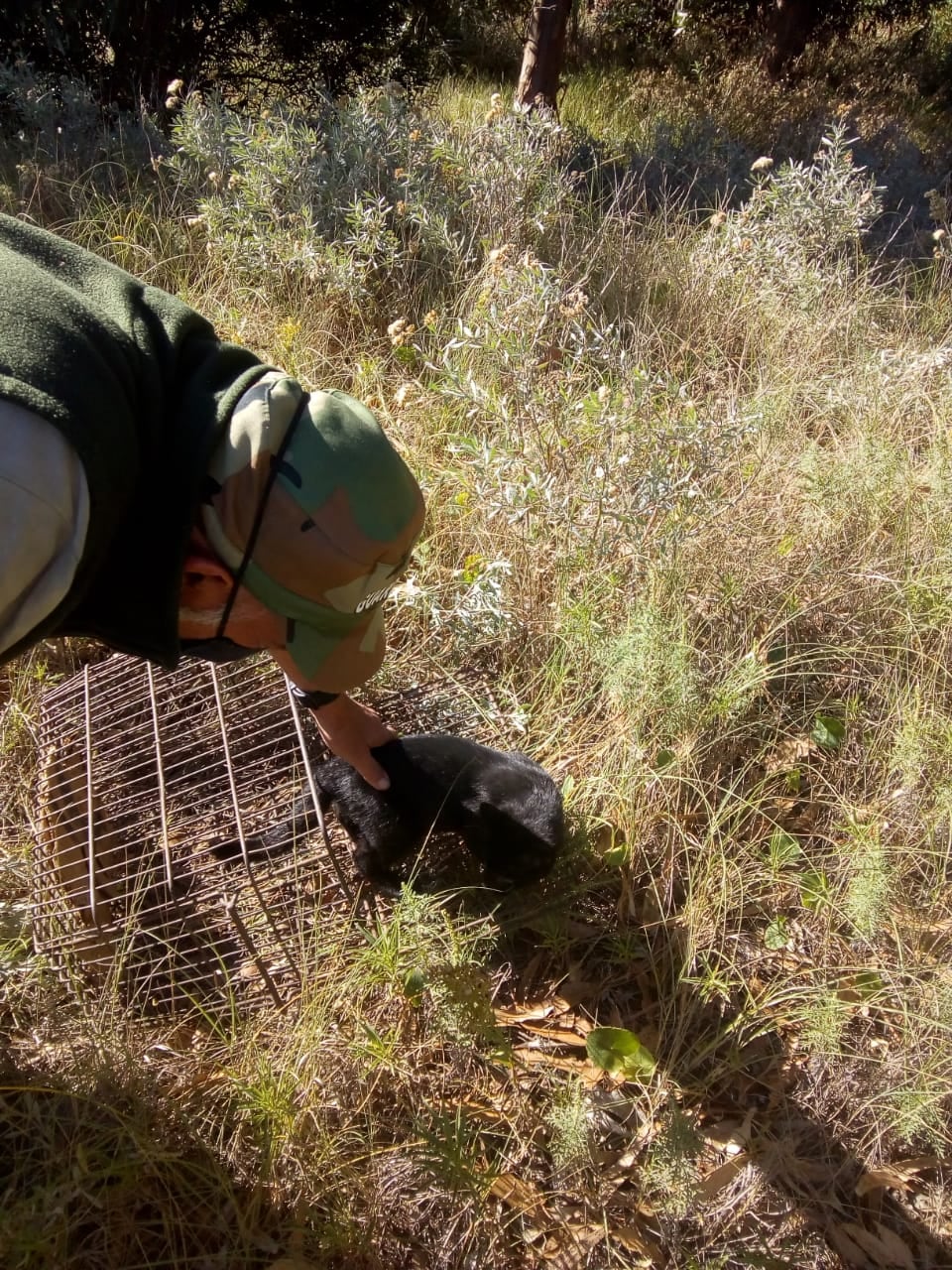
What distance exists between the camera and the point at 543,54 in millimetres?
4727

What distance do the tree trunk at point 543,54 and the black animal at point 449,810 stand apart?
378cm

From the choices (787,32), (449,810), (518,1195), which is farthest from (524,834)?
(787,32)

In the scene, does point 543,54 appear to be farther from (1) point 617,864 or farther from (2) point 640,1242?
(2) point 640,1242

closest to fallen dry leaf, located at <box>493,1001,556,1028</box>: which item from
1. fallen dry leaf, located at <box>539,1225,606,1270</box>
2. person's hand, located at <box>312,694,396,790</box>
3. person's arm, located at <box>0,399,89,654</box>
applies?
fallen dry leaf, located at <box>539,1225,606,1270</box>

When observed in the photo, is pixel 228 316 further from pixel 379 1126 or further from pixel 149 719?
pixel 379 1126

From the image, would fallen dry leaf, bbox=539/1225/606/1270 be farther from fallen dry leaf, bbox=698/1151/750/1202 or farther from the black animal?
the black animal

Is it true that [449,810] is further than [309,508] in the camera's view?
Yes

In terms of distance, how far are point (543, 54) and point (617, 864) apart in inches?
176

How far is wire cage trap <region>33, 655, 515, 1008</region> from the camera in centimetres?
183

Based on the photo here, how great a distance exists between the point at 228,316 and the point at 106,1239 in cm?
280

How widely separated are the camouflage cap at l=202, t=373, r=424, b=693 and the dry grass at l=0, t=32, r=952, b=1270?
67 cm

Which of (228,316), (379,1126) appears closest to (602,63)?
(228,316)

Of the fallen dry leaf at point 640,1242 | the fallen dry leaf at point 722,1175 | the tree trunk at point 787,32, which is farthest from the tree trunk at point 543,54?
the fallen dry leaf at point 640,1242

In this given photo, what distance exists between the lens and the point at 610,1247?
1570 millimetres
